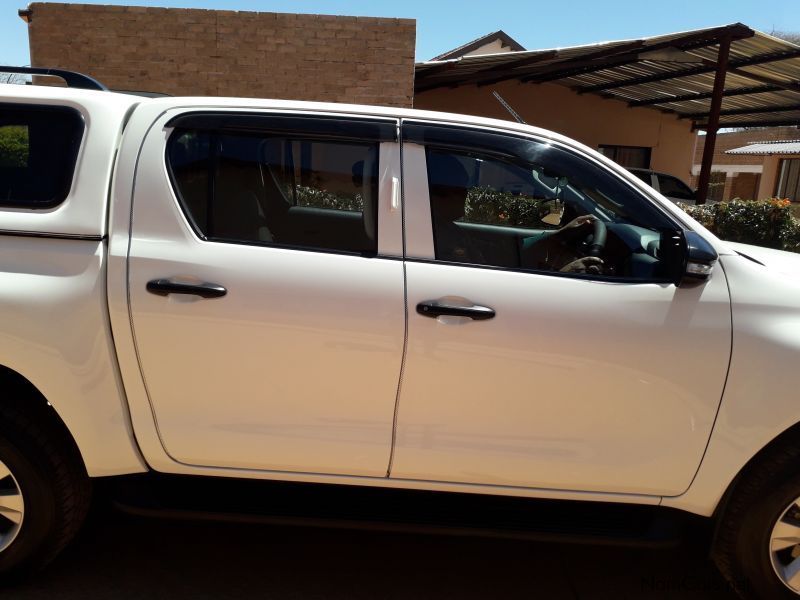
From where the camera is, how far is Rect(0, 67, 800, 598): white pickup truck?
2225mm

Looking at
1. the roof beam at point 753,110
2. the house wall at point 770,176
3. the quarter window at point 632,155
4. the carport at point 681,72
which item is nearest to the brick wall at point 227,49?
the carport at point 681,72

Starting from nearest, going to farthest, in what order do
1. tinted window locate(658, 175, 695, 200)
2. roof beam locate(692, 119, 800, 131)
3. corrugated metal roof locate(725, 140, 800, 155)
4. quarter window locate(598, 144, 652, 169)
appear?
1. tinted window locate(658, 175, 695, 200)
2. roof beam locate(692, 119, 800, 131)
3. quarter window locate(598, 144, 652, 169)
4. corrugated metal roof locate(725, 140, 800, 155)

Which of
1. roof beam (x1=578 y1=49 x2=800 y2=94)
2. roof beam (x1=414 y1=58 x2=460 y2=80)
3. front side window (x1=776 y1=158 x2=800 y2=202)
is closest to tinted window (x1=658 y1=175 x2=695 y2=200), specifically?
roof beam (x1=578 y1=49 x2=800 y2=94)

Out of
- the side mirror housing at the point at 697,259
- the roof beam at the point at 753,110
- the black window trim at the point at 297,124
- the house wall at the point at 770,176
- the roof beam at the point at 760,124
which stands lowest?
the side mirror housing at the point at 697,259

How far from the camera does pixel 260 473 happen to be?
241 cm

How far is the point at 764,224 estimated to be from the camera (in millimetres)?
9023

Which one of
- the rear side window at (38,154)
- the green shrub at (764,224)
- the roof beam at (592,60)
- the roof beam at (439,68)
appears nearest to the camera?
the rear side window at (38,154)

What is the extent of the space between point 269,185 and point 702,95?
16.4m

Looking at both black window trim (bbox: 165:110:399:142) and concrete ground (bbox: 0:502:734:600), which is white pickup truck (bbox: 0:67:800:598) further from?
concrete ground (bbox: 0:502:734:600)

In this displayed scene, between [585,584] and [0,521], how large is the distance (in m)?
2.39

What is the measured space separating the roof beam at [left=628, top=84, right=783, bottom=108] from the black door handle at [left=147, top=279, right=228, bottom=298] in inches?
560

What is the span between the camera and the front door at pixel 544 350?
222 cm

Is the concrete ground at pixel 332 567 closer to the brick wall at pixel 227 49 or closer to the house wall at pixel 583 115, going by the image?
the brick wall at pixel 227 49

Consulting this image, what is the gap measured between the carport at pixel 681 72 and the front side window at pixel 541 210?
387 inches
